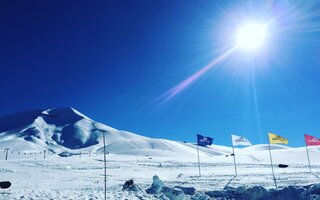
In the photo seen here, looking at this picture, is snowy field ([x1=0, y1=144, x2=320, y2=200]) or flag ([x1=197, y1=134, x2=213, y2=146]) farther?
flag ([x1=197, y1=134, x2=213, y2=146])

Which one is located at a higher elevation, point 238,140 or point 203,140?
point 203,140

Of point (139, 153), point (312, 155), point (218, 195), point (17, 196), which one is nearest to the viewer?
point (17, 196)

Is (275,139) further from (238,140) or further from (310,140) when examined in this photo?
(310,140)

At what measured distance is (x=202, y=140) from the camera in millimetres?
48000

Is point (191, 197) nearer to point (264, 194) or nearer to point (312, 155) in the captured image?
point (264, 194)

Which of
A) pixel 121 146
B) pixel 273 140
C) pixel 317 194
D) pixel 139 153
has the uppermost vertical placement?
pixel 121 146

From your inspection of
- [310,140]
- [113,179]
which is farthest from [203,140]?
[113,179]

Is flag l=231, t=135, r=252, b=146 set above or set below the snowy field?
above

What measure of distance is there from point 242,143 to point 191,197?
22.5 meters

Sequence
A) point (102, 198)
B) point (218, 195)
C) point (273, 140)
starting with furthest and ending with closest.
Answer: point (273, 140) → point (218, 195) → point (102, 198)

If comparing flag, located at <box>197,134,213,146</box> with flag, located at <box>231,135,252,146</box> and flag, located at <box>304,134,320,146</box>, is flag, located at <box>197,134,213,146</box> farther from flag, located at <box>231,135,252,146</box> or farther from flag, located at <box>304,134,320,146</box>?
flag, located at <box>304,134,320,146</box>

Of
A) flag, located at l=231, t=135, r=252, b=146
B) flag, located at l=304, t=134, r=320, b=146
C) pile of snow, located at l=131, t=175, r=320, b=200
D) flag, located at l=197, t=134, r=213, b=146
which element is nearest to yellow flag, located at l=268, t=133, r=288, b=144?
flag, located at l=231, t=135, r=252, b=146

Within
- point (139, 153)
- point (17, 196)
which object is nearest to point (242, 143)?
point (17, 196)

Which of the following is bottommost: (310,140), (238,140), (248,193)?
(248,193)
